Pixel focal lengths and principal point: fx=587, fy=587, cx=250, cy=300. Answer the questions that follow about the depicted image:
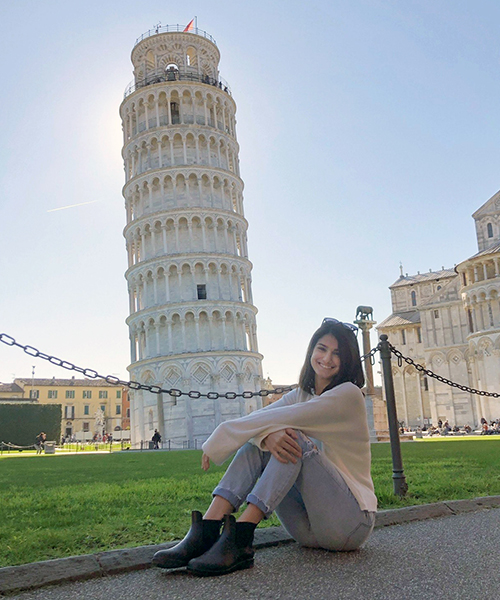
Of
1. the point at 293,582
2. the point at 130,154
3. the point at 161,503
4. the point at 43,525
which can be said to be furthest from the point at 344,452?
the point at 130,154

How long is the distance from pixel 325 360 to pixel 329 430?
58 centimetres

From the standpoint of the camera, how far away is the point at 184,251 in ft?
163

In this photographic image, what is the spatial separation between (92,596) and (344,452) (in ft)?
5.69

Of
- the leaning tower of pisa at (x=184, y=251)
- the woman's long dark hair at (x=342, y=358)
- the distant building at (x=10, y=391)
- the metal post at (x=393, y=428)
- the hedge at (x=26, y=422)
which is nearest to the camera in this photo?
the woman's long dark hair at (x=342, y=358)

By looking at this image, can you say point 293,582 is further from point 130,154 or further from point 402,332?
point 402,332

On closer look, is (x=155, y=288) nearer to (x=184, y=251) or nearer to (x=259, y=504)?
(x=184, y=251)

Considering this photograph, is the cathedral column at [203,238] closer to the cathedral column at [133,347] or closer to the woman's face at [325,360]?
the cathedral column at [133,347]

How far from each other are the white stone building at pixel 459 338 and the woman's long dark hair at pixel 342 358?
52.7 meters

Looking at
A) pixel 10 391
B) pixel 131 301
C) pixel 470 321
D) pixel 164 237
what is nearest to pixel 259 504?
pixel 164 237

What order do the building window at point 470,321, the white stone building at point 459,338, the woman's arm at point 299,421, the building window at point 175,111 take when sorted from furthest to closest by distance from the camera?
the building window at point 470,321
the white stone building at point 459,338
the building window at point 175,111
the woman's arm at point 299,421

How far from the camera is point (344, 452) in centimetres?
386

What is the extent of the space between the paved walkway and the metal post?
2.12 m

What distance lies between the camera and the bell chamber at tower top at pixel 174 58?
54719 mm

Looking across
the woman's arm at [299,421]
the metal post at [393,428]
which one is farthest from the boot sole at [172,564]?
the metal post at [393,428]
